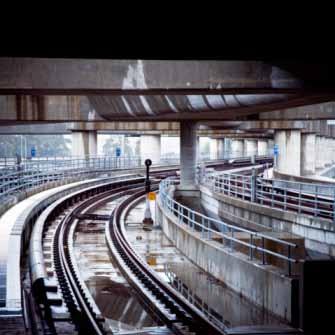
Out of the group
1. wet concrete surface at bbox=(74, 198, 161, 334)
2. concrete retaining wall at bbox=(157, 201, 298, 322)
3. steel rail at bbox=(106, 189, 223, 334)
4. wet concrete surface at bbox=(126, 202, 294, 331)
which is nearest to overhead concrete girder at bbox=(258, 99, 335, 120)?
wet concrete surface at bbox=(126, 202, 294, 331)

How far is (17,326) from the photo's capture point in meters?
11.4

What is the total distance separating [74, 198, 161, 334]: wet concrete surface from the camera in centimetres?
1592

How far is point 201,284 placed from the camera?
1972 cm

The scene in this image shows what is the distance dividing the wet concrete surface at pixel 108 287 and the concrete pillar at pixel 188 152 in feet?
43.0

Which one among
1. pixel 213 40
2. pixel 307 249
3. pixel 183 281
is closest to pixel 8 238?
pixel 183 281

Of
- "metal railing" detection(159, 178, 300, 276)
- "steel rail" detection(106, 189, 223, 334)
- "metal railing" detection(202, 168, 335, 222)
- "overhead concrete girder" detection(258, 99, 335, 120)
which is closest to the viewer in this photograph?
"steel rail" detection(106, 189, 223, 334)

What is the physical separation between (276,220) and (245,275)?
32.0ft

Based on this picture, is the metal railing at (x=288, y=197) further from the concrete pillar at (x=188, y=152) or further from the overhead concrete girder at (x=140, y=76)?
the overhead concrete girder at (x=140, y=76)

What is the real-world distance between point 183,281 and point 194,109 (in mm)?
9639

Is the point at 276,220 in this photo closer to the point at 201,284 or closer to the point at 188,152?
the point at 201,284

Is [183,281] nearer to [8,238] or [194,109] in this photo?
[8,238]

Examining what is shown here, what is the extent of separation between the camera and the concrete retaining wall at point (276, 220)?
23.1 m

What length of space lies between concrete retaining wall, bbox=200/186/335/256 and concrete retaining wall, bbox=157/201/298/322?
3.71m

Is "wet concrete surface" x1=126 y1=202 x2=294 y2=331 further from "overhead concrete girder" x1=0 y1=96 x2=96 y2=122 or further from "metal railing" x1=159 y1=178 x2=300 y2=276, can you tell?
"overhead concrete girder" x1=0 y1=96 x2=96 y2=122
